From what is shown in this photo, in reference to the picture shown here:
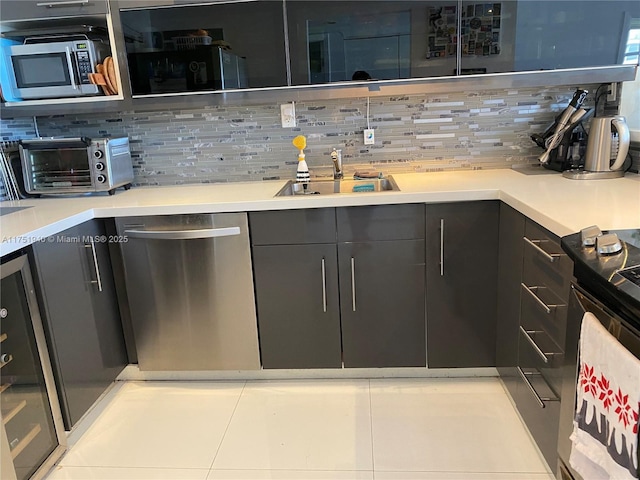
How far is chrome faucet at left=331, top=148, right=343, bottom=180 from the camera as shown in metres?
2.50

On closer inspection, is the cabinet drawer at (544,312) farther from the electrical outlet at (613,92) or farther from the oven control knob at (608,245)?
the electrical outlet at (613,92)

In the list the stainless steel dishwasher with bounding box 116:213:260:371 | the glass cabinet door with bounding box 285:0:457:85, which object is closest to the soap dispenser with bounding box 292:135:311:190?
the glass cabinet door with bounding box 285:0:457:85

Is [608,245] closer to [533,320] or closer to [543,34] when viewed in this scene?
[533,320]

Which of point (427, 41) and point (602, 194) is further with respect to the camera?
point (427, 41)

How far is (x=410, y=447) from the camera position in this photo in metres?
1.89

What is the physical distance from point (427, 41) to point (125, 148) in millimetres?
1603

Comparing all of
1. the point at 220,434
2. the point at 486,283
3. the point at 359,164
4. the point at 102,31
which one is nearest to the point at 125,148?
the point at 102,31

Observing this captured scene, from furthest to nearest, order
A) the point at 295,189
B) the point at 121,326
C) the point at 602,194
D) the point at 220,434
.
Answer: the point at 295,189 → the point at 121,326 → the point at 220,434 → the point at 602,194

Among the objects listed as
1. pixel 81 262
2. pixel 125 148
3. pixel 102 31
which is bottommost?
pixel 81 262

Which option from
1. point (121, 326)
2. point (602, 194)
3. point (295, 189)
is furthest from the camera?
point (295, 189)

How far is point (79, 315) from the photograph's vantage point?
2014 mm

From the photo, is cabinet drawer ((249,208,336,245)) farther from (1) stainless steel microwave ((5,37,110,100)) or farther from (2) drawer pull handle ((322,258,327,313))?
(1) stainless steel microwave ((5,37,110,100))

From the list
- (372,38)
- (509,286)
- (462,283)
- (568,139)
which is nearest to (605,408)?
(509,286)

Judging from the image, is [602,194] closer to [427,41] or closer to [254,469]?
[427,41]
